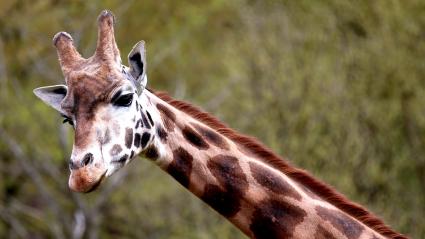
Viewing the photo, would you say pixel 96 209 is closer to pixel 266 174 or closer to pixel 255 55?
pixel 255 55

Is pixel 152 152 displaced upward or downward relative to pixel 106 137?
downward

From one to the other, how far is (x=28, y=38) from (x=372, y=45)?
1005 cm

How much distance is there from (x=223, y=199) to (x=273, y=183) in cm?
37

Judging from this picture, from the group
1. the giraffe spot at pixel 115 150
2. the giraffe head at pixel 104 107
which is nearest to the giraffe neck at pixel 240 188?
the giraffe head at pixel 104 107

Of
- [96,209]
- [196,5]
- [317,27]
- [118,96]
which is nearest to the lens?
[118,96]

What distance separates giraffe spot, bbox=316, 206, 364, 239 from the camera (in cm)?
944

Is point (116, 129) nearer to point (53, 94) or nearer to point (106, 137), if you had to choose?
point (106, 137)

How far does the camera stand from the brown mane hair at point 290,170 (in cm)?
962

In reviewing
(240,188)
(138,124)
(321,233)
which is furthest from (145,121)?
(321,233)

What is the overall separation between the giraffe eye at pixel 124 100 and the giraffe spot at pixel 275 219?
1.16 meters

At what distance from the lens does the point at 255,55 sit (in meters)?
23.4

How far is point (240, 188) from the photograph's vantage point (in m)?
9.45

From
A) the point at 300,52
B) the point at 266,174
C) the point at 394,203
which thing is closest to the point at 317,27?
the point at 300,52

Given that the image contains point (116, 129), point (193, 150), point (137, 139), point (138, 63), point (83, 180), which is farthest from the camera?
point (193, 150)
